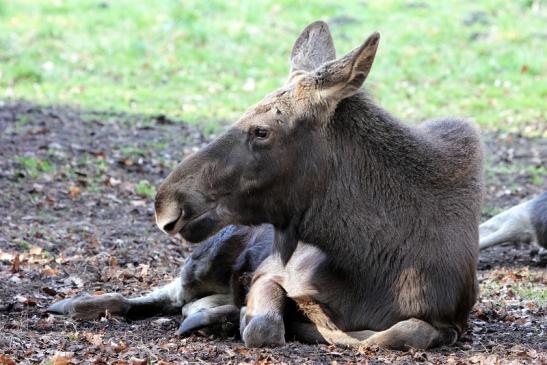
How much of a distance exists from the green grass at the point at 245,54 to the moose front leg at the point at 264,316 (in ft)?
25.5

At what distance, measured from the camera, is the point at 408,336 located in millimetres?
5512

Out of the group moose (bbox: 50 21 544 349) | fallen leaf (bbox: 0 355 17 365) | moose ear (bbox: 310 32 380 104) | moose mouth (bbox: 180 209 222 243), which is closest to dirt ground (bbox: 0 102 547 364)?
fallen leaf (bbox: 0 355 17 365)

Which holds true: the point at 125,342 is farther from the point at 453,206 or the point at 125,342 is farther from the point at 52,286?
the point at 453,206

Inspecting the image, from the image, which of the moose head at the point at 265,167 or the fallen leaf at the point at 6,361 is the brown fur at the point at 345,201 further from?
the fallen leaf at the point at 6,361

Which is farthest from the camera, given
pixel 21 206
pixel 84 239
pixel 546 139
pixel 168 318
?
pixel 546 139

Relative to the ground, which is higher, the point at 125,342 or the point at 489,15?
the point at 489,15

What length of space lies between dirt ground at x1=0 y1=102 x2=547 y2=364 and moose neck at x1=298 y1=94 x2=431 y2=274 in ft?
2.12

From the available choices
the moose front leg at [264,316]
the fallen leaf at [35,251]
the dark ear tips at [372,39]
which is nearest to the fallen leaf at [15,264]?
the fallen leaf at [35,251]

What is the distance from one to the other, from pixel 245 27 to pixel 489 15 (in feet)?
16.7

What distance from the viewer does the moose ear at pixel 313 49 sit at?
642 centimetres

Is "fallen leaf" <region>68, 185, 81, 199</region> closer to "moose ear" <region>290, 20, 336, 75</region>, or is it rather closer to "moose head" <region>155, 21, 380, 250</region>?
"moose ear" <region>290, 20, 336, 75</region>

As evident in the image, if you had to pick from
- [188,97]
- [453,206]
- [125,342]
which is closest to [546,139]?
[188,97]

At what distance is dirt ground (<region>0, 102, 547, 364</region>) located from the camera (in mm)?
5453

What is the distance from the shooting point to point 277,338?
18.6ft
